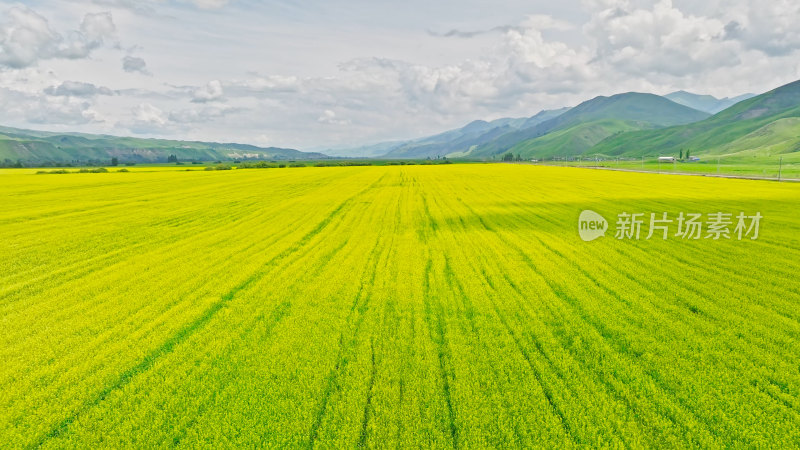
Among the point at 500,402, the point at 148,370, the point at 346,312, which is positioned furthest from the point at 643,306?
the point at 148,370

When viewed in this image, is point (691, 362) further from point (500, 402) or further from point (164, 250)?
point (164, 250)

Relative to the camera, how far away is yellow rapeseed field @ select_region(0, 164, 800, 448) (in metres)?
5.17

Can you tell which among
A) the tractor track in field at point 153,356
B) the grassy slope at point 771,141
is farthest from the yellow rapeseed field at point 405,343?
the grassy slope at point 771,141

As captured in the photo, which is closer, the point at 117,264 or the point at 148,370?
the point at 148,370

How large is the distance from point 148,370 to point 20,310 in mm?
5427

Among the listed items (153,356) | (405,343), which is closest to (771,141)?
(405,343)

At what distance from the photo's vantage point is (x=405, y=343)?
737 centimetres

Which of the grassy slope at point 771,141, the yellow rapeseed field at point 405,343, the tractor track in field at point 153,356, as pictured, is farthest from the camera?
the grassy slope at point 771,141

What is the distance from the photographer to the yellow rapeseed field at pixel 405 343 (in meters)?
5.17

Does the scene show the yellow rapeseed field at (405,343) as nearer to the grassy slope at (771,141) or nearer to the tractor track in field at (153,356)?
the tractor track in field at (153,356)

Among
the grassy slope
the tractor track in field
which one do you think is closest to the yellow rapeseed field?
the tractor track in field

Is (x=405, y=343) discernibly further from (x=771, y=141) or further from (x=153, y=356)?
(x=771, y=141)

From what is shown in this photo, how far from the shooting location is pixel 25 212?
27141mm

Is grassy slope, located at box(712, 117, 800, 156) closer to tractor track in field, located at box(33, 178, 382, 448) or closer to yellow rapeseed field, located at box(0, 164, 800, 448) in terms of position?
yellow rapeseed field, located at box(0, 164, 800, 448)
